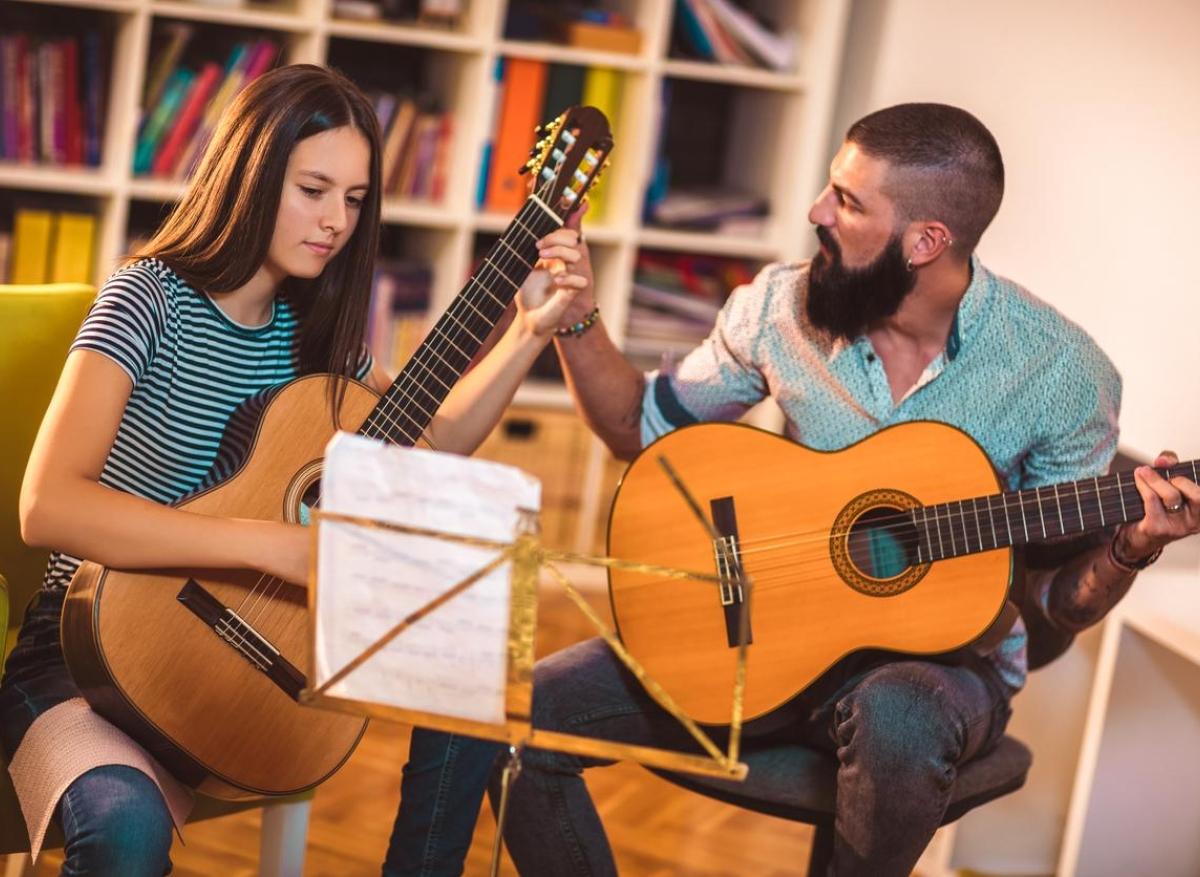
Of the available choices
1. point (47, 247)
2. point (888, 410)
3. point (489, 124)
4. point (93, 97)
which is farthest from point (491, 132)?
point (888, 410)

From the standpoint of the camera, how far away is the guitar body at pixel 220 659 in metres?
1.56

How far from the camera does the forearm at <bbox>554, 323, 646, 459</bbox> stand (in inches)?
80.2

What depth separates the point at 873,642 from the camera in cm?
178

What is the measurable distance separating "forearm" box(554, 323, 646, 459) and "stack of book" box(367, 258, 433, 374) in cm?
148

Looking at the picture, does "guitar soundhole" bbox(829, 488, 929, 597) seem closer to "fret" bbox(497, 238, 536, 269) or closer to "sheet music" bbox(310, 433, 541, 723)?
"fret" bbox(497, 238, 536, 269)

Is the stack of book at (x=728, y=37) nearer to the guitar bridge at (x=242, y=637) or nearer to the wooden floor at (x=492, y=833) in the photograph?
the wooden floor at (x=492, y=833)

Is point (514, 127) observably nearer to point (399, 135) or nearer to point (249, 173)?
point (399, 135)

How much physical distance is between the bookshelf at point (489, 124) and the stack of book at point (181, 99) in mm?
44

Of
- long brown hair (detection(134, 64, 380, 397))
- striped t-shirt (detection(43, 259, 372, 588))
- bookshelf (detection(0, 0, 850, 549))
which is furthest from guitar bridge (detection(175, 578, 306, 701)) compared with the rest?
bookshelf (detection(0, 0, 850, 549))

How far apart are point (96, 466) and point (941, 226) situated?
3.51 feet

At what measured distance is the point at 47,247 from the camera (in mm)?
3299

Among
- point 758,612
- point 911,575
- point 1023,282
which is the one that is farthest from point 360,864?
point 1023,282

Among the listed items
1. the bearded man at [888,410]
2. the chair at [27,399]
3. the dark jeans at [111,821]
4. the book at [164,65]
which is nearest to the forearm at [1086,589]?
the bearded man at [888,410]

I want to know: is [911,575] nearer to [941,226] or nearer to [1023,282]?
[941,226]
